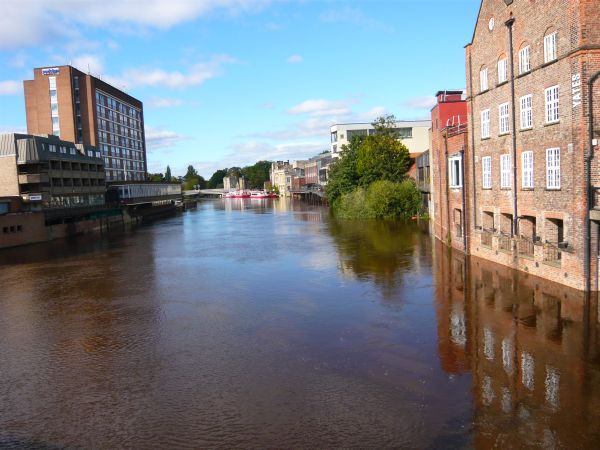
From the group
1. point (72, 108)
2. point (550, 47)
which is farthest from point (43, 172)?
point (550, 47)

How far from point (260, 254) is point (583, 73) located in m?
25.1

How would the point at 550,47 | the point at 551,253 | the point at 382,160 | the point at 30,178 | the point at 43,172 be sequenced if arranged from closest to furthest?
1. the point at 550,47
2. the point at 551,253
3. the point at 30,178
4. the point at 43,172
5. the point at 382,160

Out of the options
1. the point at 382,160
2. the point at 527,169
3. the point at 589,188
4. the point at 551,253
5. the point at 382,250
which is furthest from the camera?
the point at 382,160

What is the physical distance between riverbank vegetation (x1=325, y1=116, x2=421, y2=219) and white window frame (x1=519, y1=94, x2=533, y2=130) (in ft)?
128

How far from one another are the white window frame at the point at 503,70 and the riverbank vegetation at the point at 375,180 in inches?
1458

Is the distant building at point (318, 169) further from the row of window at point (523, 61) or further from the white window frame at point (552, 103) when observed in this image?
the white window frame at point (552, 103)

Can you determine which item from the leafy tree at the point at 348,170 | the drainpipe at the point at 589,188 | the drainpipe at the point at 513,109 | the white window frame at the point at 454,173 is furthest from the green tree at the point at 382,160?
the drainpipe at the point at 589,188

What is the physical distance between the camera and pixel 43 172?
2427 inches

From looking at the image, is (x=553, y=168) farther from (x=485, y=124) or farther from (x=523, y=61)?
(x=485, y=124)

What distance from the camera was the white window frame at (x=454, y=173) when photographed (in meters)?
33.0

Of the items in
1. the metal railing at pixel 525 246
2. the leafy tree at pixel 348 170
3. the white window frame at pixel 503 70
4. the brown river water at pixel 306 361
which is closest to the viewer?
the brown river water at pixel 306 361

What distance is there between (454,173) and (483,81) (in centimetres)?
719

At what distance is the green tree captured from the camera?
70.9 m

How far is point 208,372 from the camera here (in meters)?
14.8
